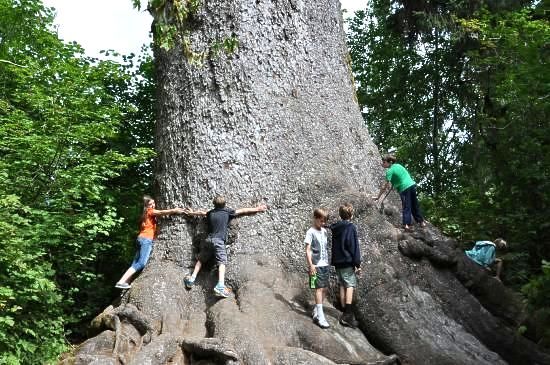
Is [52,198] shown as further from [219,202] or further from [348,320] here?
[348,320]

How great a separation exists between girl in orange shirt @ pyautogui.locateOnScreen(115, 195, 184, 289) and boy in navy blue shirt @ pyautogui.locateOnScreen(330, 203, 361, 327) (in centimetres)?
188

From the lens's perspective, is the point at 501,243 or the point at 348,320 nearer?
the point at 348,320

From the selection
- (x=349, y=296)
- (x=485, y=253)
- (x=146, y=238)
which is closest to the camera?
(x=349, y=296)

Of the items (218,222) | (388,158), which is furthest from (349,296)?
(388,158)

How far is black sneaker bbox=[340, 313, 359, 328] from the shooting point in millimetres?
6027

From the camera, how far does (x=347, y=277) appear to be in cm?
609

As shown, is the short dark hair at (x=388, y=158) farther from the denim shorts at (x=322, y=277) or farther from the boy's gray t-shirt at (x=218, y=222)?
the boy's gray t-shirt at (x=218, y=222)

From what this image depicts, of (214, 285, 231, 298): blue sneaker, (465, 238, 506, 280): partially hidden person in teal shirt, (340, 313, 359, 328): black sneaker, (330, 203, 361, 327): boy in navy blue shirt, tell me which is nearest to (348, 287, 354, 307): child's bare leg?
(330, 203, 361, 327): boy in navy blue shirt

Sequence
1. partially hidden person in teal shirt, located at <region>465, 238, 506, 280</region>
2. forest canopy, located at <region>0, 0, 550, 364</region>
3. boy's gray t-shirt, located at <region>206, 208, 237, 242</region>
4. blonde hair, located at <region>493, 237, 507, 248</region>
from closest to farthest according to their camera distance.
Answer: boy's gray t-shirt, located at <region>206, 208, 237, 242</region> < forest canopy, located at <region>0, 0, 550, 364</region> < partially hidden person in teal shirt, located at <region>465, 238, 506, 280</region> < blonde hair, located at <region>493, 237, 507, 248</region>

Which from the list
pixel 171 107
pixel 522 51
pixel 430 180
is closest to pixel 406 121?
pixel 430 180

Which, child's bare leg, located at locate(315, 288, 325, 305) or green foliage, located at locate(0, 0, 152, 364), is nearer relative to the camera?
child's bare leg, located at locate(315, 288, 325, 305)

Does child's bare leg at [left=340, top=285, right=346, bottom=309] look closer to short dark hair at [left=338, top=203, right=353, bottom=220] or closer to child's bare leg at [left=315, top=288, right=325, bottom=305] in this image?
child's bare leg at [left=315, top=288, right=325, bottom=305]

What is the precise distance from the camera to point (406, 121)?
20172mm

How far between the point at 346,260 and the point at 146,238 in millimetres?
2458
